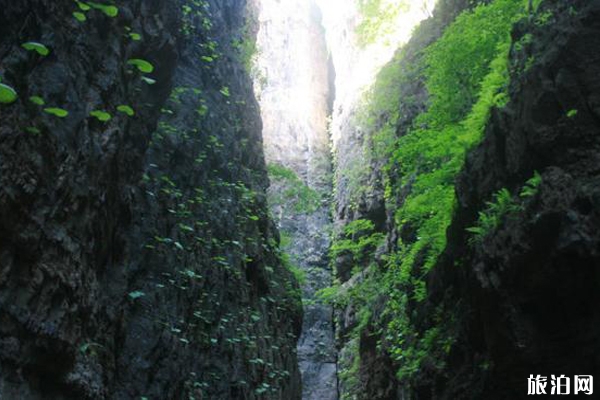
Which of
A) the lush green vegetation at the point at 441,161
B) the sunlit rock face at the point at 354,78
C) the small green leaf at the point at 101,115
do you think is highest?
the sunlit rock face at the point at 354,78

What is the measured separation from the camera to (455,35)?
10023 millimetres

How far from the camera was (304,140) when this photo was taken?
26.1 m

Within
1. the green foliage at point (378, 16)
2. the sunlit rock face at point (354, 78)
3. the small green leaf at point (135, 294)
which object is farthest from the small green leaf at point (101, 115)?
the green foliage at point (378, 16)

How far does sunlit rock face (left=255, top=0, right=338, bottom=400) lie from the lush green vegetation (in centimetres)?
706

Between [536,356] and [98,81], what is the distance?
4907 millimetres

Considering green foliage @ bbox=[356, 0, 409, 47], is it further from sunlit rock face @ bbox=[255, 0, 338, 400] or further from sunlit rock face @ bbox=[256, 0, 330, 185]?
sunlit rock face @ bbox=[256, 0, 330, 185]

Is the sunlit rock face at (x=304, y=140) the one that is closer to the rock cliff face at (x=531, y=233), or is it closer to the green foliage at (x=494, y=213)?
the rock cliff face at (x=531, y=233)

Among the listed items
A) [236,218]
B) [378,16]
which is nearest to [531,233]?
[236,218]

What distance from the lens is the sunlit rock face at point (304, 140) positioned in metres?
19.5

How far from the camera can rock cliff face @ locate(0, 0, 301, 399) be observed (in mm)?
3990

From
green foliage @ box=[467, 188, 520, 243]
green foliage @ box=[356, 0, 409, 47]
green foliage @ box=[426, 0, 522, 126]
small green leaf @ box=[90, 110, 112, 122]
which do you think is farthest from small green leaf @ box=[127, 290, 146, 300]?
green foliage @ box=[356, 0, 409, 47]

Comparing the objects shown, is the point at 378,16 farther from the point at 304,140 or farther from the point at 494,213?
the point at 494,213

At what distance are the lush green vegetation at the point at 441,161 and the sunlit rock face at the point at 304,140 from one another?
23.1ft

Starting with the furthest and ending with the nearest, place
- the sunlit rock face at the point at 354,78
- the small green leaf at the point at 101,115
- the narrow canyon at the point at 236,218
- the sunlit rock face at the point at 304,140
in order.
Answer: the sunlit rock face at the point at 304,140 < the sunlit rock face at the point at 354,78 < the narrow canyon at the point at 236,218 < the small green leaf at the point at 101,115
